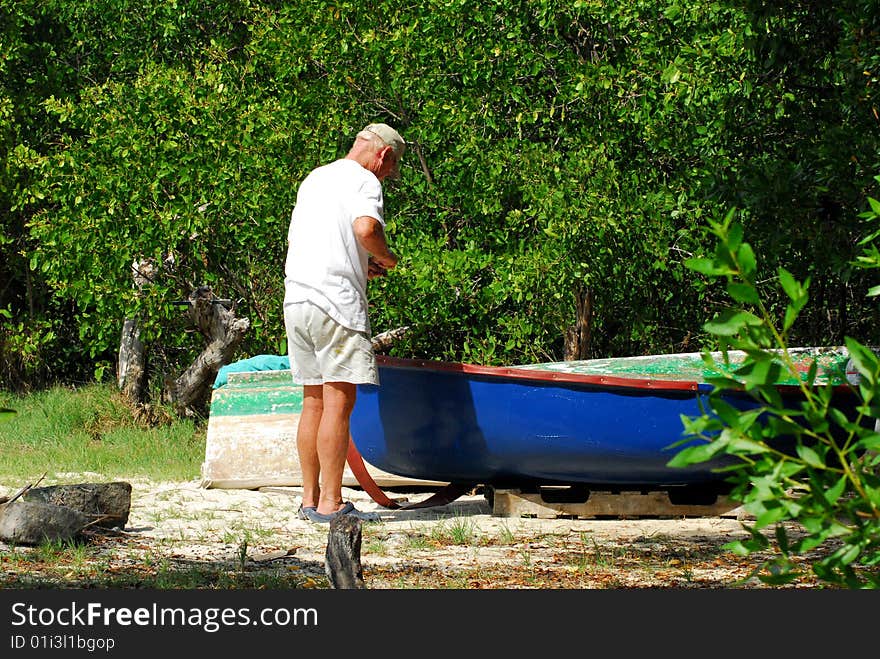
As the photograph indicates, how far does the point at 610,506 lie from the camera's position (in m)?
6.09

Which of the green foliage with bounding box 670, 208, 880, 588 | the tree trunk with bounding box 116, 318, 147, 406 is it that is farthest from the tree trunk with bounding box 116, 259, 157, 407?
the green foliage with bounding box 670, 208, 880, 588

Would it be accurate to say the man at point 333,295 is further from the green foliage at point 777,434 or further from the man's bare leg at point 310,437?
the green foliage at point 777,434

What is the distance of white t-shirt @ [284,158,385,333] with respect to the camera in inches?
218

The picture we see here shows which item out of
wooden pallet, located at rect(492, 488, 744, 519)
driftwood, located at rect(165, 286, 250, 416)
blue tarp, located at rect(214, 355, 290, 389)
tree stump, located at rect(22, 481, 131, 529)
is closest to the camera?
tree stump, located at rect(22, 481, 131, 529)

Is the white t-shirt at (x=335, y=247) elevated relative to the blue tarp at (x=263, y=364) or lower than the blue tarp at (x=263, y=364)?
elevated

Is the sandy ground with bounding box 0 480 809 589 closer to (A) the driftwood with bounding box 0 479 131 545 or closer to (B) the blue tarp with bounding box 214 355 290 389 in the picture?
(A) the driftwood with bounding box 0 479 131 545

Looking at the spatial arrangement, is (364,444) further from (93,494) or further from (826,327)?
(826,327)

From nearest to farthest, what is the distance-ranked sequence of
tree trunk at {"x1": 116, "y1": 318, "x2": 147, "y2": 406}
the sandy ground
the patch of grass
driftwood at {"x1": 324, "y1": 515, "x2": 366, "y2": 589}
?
driftwood at {"x1": 324, "y1": 515, "x2": 366, "y2": 589}, the sandy ground, the patch of grass, tree trunk at {"x1": 116, "y1": 318, "x2": 147, "y2": 406}

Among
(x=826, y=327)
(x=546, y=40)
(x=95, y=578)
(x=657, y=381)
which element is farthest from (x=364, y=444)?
(x=826, y=327)

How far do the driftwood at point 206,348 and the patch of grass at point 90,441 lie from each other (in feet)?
0.75

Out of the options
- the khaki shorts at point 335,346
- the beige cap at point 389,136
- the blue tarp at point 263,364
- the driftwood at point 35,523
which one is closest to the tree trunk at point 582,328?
the blue tarp at point 263,364

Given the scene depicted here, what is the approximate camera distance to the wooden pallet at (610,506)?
6062 mm

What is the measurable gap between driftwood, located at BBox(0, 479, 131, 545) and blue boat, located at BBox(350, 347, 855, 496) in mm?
1481

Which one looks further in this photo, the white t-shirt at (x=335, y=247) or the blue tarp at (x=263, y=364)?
the blue tarp at (x=263, y=364)
